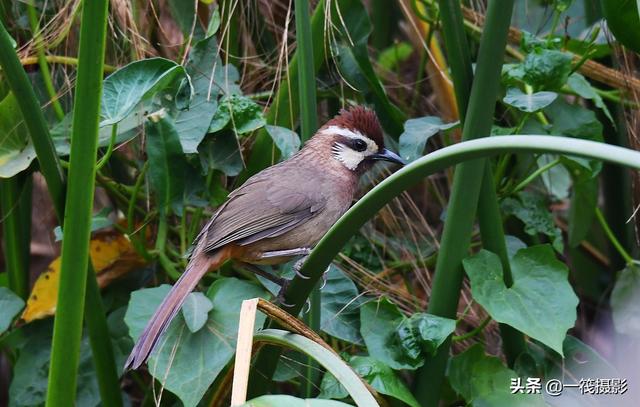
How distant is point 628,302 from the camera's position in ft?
9.05

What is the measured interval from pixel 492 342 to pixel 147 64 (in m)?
1.61

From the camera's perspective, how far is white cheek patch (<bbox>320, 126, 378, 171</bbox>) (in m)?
2.81

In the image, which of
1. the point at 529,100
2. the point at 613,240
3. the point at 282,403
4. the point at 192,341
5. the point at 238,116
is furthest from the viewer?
the point at 613,240

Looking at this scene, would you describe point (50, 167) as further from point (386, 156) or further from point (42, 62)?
point (386, 156)

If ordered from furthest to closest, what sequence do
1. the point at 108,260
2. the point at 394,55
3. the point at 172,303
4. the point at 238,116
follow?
the point at 394,55 < the point at 108,260 < the point at 238,116 < the point at 172,303

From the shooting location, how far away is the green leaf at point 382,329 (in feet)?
7.93

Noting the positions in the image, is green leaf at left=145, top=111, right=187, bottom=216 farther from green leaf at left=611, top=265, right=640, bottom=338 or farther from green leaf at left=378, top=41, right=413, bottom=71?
green leaf at left=611, top=265, right=640, bottom=338

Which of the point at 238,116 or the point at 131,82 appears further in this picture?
the point at 238,116

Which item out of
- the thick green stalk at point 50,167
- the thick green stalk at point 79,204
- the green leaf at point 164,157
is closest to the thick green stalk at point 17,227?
the green leaf at point 164,157

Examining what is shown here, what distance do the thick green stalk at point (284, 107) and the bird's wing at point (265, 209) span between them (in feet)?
0.46

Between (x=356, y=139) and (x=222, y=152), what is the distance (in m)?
0.43

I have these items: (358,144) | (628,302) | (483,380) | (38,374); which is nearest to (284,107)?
(358,144)

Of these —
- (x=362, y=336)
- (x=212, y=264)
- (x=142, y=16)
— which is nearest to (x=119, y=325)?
(x=212, y=264)

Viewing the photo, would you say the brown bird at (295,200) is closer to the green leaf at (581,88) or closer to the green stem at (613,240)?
the green leaf at (581,88)
